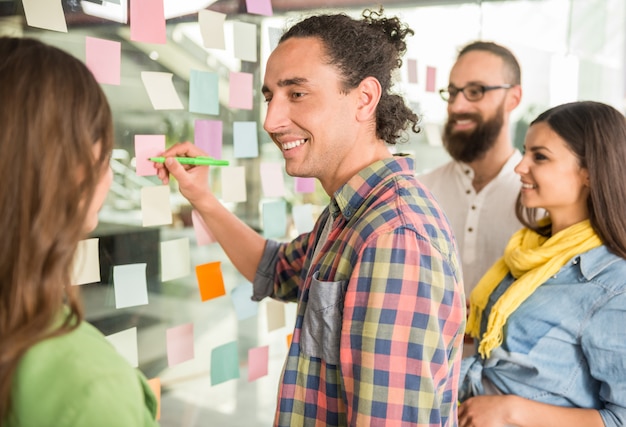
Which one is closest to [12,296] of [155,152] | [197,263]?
[155,152]

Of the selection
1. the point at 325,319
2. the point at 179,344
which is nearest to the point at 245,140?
the point at 179,344

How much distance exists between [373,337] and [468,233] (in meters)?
1.22

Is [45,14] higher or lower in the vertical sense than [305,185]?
higher

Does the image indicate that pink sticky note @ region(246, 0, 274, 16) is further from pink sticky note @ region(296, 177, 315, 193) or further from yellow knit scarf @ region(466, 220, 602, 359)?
yellow knit scarf @ region(466, 220, 602, 359)

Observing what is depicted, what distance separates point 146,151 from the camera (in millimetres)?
1465

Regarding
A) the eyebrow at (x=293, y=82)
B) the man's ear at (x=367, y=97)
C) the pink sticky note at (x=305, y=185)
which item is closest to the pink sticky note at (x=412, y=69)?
the pink sticky note at (x=305, y=185)

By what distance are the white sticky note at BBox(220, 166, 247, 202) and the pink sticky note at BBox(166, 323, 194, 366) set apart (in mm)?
381

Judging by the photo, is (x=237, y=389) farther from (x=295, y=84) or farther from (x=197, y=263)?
(x=295, y=84)

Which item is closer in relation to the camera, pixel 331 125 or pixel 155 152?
pixel 331 125

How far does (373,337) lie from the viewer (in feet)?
3.37

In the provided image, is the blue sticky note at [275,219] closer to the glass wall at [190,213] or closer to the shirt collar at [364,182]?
the glass wall at [190,213]

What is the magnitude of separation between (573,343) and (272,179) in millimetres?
965

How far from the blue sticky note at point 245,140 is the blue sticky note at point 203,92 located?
10cm

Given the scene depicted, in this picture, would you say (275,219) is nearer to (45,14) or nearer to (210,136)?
(210,136)
